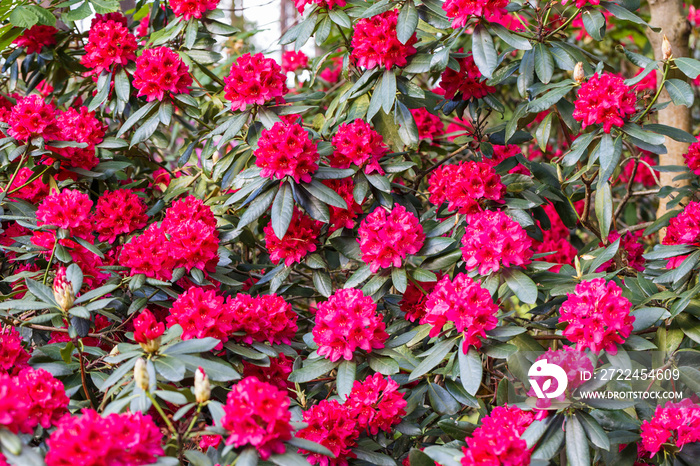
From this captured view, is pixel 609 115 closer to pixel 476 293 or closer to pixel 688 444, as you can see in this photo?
pixel 476 293

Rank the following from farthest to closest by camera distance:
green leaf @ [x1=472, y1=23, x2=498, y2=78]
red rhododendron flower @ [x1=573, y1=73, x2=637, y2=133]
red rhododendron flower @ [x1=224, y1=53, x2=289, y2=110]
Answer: red rhododendron flower @ [x1=224, y1=53, x2=289, y2=110] → green leaf @ [x1=472, y1=23, x2=498, y2=78] → red rhododendron flower @ [x1=573, y1=73, x2=637, y2=133]

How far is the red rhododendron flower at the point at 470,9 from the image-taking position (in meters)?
1.62

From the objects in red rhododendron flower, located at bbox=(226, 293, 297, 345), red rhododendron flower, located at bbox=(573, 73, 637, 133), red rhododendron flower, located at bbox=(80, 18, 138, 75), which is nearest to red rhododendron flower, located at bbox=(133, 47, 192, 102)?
red rhododendron flower, located at bbox=(80, 18, 138, 75)

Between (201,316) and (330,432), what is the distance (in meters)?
0.40

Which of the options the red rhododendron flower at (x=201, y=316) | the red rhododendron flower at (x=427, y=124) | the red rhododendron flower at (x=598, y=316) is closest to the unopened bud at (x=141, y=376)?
the red rhododendron flower at (x=201, y=316)

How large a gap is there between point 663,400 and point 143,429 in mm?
1231

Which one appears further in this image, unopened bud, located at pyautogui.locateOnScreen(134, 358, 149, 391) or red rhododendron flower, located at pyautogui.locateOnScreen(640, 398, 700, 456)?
red rhododendron flower, located at pyautogui.locateOnScreen(640, 398, 700, 456)

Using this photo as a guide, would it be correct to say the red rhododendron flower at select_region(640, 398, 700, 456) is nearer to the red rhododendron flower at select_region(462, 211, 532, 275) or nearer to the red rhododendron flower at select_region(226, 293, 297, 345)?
the red rhododendron flower at select_region(462, 211, 532, 275)

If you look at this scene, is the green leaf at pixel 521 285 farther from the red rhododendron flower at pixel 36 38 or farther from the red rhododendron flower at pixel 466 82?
the red rhododendron flower at pixel 36 38

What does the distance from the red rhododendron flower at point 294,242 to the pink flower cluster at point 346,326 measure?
0.35 metres

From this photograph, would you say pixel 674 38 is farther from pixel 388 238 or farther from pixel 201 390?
pixel 201 390

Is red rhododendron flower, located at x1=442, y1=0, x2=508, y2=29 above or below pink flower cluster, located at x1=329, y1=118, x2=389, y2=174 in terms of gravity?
above

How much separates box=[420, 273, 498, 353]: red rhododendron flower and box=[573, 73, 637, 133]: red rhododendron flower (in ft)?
1.92

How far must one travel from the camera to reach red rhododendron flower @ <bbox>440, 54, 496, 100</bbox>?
1906 millimetres
